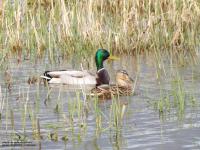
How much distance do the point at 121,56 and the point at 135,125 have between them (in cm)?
521

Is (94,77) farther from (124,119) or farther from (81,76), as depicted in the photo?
(124,119)

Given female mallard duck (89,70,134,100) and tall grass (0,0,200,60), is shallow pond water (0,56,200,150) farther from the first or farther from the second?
tall grass (0,0,200,60)

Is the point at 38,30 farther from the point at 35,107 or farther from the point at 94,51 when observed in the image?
the point at 35,107

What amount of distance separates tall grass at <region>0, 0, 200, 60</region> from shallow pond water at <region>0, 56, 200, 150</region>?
50.8 inches

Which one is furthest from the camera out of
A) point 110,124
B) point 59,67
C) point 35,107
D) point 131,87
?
point 59,67

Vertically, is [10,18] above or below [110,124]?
above

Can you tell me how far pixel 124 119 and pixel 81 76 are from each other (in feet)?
11.3

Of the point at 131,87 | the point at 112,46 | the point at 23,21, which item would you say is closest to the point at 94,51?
the point at 112,46

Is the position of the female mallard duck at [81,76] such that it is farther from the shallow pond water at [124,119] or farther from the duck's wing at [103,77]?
the shallow pond water at [124,119]

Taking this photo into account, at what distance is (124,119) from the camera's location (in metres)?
8.59

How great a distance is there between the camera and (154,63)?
1265 cm

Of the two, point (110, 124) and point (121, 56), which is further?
point (121, 56)

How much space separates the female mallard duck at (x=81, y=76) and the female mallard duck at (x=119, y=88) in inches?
23.9

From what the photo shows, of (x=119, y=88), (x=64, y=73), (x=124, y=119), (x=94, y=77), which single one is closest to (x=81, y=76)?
(x=64, y=73)
